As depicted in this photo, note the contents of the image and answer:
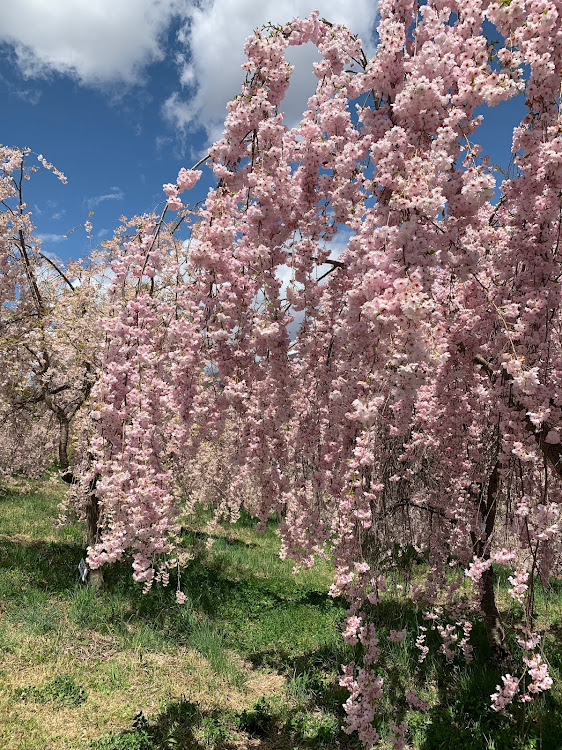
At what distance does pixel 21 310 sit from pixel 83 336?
1.19 m

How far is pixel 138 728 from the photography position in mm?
4574

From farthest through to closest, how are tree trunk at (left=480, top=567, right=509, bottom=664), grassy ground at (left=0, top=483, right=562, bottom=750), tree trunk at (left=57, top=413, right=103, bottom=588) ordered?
tree trunk at (left=57, top=413, right=103, bottom=588), tree trunk at (left=480, top=567, right=509, bottom=664), grassy ground at (left=0, top=483, right=562, bottom=750)

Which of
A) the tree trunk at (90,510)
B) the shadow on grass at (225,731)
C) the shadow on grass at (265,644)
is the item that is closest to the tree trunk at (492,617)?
the shadow on grass at (265,644)

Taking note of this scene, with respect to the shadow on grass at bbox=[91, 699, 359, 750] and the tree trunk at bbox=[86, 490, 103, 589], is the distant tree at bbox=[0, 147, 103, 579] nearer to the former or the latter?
the tree trunk at bbox=[86, 490, 103, 589]

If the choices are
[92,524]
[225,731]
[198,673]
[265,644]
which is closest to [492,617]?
[265,644]

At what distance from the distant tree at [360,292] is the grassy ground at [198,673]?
1487mm

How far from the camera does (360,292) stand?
2338 mm

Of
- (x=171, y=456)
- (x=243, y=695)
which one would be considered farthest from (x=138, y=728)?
(x=171, y=456)

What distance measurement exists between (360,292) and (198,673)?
5.35 metres

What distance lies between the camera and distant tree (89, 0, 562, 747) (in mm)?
2373

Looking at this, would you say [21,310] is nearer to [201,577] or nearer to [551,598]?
[201,577]

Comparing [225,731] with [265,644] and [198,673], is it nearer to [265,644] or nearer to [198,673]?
[198,673]

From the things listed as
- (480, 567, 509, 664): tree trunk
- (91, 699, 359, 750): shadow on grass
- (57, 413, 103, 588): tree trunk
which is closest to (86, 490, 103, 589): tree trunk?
(57, 413, 103, 588): tree trunk

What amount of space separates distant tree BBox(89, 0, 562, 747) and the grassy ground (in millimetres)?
1487
